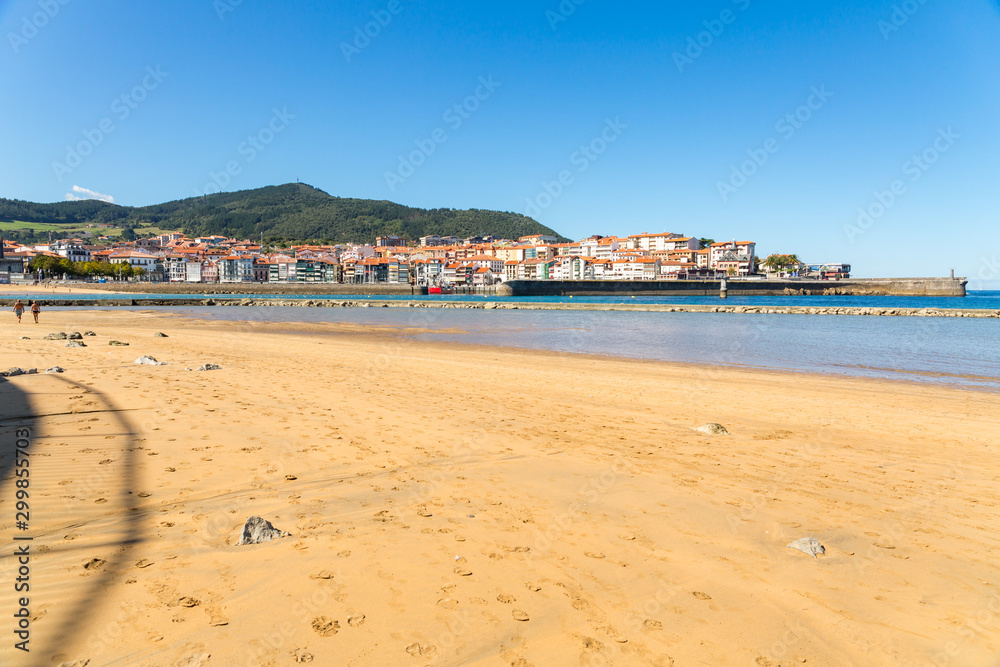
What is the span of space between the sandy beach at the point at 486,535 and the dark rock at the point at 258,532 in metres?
0.09

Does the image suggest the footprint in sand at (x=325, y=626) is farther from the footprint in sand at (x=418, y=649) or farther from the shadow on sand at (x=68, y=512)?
the shadow on sand at (x=68, y=512)

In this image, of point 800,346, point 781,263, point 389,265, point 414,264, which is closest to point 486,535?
point 800,346

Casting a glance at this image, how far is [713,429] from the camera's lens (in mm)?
6828

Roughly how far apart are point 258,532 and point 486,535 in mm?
1450

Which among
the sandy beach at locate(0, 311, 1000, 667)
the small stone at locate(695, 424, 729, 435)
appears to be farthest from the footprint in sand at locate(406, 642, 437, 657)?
the small stone at locate(695, 424, 729, 435)

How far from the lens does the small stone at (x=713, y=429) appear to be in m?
6.79

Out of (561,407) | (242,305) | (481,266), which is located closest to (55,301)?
(242,305)

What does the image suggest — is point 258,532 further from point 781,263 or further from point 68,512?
point 781,263

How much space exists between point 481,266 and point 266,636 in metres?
124

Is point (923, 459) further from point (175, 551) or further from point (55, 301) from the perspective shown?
point (55, 301)

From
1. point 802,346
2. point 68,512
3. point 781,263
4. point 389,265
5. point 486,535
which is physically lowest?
point 802,346

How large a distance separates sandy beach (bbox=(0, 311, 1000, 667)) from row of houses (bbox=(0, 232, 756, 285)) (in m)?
108

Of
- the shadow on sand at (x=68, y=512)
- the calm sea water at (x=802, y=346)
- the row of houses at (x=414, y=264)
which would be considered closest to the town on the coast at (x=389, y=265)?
the row of houses at (x=414, y=264)

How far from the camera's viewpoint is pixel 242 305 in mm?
54562
